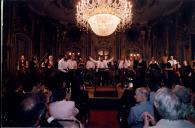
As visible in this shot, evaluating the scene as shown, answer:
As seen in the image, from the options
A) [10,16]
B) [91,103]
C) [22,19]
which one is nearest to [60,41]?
[22,19]

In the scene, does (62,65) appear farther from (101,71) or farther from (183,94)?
(183,94)

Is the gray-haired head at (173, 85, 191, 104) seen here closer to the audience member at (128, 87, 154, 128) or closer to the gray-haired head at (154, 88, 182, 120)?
the audience member at (128, 87, 154, 128)

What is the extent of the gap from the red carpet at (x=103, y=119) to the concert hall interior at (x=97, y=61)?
0.07 feet

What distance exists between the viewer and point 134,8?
17078mm

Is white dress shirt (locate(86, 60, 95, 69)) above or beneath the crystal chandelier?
beneath

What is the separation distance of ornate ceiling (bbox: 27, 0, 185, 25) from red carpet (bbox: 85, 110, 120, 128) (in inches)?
319

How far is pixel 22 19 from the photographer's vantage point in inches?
589

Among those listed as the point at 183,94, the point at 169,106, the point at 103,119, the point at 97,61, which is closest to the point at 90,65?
the point at 97,61

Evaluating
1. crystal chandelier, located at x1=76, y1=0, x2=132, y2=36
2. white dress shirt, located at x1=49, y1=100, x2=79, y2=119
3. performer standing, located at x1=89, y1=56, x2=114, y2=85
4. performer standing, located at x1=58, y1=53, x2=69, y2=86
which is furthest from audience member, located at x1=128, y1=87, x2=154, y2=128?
performer standing, located at x1=89, y1=56, x2=114, y2=85

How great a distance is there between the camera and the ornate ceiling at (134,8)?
52.2 feet

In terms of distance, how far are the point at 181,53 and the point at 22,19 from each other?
763 centimetres

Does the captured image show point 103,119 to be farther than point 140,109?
Yes

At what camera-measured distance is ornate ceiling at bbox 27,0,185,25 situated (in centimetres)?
1590

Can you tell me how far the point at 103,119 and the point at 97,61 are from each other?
6.86 meters
